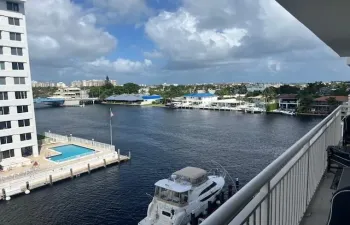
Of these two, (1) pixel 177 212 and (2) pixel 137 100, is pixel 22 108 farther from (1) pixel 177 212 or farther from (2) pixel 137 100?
(2) pixel 137 100

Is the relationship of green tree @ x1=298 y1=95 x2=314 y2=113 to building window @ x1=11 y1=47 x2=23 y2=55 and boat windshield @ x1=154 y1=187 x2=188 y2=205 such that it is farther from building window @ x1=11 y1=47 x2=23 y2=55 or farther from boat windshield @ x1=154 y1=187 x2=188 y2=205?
building window @ x1=11 y1=47 x2=23 y2=55

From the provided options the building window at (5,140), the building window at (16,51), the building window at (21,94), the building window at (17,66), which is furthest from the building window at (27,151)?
the building window at (16,51)

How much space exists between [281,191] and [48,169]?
19.4 metres

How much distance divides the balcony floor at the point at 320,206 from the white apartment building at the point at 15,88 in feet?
68.1

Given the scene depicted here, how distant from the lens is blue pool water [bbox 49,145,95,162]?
21.3 meters

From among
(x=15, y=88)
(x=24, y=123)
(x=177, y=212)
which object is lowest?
(x=177, y=212)

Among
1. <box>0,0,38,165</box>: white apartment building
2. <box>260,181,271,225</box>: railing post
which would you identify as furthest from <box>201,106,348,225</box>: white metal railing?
<box>0,0,38,165</box>: white apartment building

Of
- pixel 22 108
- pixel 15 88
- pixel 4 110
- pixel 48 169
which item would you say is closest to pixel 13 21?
pixel 15 88

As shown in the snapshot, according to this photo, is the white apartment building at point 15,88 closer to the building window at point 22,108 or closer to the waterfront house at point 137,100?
the building window at point 22,108

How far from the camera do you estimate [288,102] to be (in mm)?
55125

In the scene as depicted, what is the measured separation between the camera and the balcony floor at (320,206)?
7.83 feet

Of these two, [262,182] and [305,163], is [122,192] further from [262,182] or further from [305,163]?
[262,182]

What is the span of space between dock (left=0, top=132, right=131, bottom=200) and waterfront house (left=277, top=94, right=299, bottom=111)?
40535 millimetres

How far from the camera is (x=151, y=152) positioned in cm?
2509
